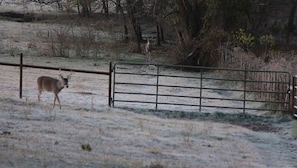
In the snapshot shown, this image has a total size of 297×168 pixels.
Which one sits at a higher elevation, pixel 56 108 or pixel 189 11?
pixel 189 11

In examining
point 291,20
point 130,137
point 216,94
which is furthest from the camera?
point 291,20

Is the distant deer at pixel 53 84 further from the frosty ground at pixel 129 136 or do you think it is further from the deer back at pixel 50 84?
the frosty ground at pixel 129 136

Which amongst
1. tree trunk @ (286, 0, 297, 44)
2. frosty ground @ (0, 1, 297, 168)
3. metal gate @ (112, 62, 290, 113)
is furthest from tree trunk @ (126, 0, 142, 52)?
frosty ground @ (0, 1, 297, 168)

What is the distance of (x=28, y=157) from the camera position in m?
9.53

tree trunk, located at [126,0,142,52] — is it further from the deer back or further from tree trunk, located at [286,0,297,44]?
the deer back

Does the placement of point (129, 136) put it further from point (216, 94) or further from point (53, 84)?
point (216, 94)

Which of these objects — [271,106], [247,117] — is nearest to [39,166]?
[247,117]

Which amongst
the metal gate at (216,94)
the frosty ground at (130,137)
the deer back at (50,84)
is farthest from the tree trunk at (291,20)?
the deer back at (50,84)

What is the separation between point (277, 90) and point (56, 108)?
20.2 ft

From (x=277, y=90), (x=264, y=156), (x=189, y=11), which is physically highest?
(x=189, y=11)

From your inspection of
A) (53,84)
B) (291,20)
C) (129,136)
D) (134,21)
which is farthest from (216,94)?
(291,20)

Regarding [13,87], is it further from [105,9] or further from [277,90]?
[105,9]

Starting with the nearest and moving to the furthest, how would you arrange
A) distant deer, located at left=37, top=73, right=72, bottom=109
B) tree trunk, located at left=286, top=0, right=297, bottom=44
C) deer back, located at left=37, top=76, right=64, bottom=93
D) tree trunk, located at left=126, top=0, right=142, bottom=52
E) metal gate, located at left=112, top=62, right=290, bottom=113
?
distant deer, located at left=37, top=73, right=72, bottom=109 → deer back, located at left=37, top=76, right=64, bottom=93 → metal gate, located at left=112, top=62, right=290, bottom=113 → tree trunk, located at left=126, top=0, right=142, bottom=52 → tree trunk, located at left=286, top=0, right=297, bottom=44

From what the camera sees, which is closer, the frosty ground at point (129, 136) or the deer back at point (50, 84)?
the frosty ground at point (129, 136)
